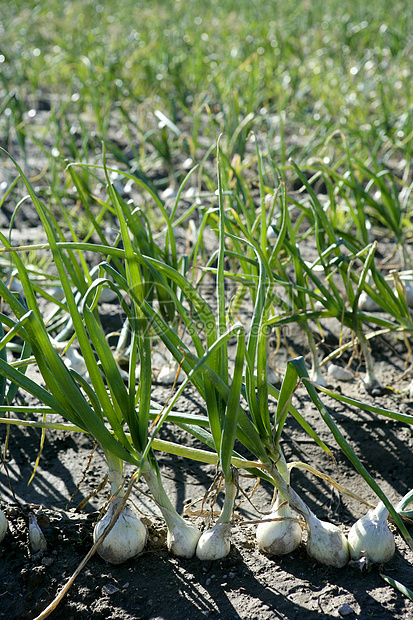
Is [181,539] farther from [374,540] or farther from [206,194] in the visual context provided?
[206,194]

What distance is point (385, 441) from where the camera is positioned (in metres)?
1.39

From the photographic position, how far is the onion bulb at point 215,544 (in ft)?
3.20

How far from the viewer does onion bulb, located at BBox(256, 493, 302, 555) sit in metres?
0.98

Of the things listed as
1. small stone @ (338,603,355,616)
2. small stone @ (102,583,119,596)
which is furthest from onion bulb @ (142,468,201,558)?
small stone @ (338,603,355,616)

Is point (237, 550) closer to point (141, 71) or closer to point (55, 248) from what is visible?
point (55, 248)

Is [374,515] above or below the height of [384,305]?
below

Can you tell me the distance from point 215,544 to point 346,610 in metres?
0.23

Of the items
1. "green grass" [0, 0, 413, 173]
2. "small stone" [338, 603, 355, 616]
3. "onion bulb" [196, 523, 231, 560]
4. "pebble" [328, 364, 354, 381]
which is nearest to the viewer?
"small stone" [338, 603, 355, 616]

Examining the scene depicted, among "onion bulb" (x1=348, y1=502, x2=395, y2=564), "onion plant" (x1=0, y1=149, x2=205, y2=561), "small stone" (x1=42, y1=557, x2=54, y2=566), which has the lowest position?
"small stone" (x1=42, y1=557, x2=54, y2=566)

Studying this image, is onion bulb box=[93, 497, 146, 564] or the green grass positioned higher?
the green grass

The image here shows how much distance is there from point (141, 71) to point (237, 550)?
380 cm

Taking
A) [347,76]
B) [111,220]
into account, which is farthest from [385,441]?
[347,76]

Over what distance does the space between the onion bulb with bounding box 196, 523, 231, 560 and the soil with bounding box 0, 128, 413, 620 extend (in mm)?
17

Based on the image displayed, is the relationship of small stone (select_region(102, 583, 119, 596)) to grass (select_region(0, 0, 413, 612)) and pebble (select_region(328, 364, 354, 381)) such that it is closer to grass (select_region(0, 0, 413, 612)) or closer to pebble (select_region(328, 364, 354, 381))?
grass (select_region(0, 0, 413, 612))
